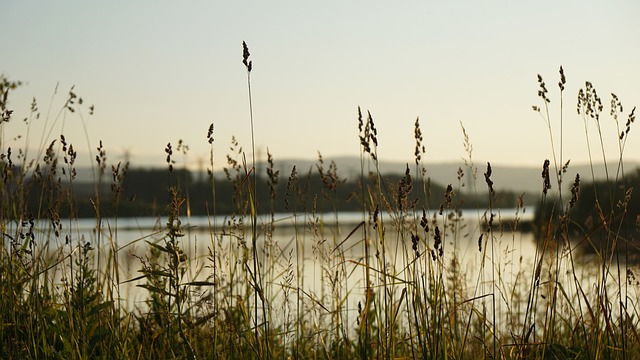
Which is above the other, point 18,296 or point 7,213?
point 7,213

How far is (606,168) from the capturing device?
2789mm

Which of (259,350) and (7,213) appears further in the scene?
(7,213)

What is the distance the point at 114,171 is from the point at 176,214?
43cm

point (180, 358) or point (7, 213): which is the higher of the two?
point (7, 213)

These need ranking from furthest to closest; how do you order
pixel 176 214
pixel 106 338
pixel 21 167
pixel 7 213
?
1. pixel 21 167
2. pixel 7 213
3. pixel 106 338
4. pixel 176 214

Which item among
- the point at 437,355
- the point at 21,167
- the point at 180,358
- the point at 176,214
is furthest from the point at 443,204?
the point at 21,167

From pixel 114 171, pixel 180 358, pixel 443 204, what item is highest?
pixel 114 171

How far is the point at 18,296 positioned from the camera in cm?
344

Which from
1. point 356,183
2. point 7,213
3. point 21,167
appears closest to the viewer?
point 7,213

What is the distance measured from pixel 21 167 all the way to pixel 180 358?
1.64 metres

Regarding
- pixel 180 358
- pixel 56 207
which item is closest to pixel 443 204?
pixel 180 358

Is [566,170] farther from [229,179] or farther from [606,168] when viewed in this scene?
[229,179]

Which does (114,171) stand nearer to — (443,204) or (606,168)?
(443,204)

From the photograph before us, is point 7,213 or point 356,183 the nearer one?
point 7,213
